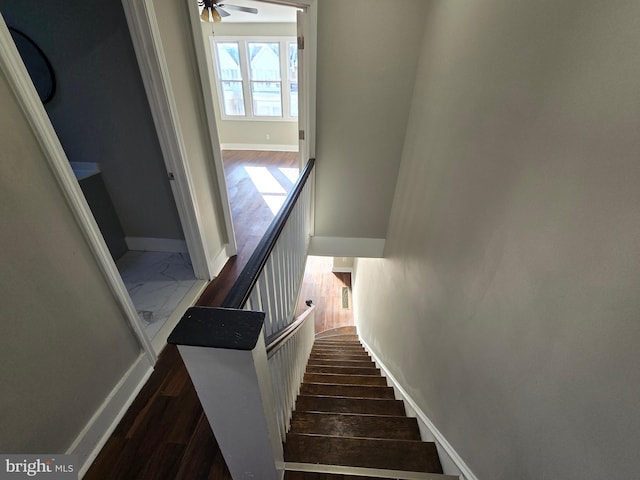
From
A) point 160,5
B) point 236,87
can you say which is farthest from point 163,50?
point 236,87

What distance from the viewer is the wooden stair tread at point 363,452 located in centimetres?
137

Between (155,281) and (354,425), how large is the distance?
1923 millimetres

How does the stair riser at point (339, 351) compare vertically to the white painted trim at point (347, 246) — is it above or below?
below

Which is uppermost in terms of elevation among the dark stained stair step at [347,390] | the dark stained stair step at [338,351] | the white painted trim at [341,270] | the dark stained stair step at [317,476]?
the dark stained stair step at [317,476]

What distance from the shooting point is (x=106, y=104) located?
2186 millimetres

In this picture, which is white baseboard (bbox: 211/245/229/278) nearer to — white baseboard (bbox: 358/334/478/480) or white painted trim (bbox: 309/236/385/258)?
white painted trim (bbox: 309/236/385/258)

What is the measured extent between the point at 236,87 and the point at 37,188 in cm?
637

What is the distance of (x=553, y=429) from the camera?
76 centimetres

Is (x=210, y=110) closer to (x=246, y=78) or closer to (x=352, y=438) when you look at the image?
(x=352, y=438)

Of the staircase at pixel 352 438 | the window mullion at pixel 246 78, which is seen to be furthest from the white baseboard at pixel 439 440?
the window mullion at pixel 246 78

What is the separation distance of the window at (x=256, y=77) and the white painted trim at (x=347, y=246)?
415 cm

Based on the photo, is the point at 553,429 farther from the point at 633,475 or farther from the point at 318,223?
the point at 318,223

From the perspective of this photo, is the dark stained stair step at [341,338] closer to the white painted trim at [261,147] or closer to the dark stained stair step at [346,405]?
the dark stained stair step at [346,405]

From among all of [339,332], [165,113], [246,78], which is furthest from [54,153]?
[246,78]
